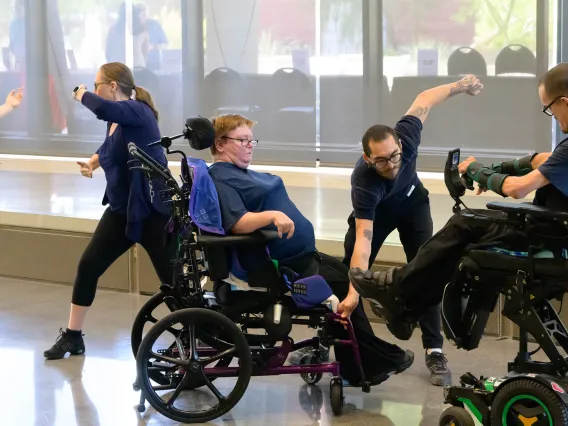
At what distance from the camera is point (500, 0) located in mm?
5246

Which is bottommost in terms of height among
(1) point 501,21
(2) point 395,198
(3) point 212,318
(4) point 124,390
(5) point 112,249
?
(4) point 124,390

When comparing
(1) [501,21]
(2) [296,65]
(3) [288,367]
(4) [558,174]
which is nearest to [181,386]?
(3) [288,367]

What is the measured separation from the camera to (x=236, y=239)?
3.34 meters

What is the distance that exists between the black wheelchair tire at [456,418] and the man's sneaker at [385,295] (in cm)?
36

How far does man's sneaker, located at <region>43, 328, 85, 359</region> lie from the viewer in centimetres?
432

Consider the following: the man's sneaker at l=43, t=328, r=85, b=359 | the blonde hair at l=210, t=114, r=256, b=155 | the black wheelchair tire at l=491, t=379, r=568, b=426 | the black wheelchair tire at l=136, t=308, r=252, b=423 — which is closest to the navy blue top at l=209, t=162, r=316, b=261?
the blonde hair at l=210, t=114, r=256, b=155

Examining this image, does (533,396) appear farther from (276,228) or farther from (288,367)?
(276,228)

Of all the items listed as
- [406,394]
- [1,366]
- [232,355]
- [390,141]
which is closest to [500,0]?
[390,141]

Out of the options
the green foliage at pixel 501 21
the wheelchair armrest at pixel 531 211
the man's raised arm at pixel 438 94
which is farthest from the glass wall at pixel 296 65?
the wheelchair armrest at pixel 531 211

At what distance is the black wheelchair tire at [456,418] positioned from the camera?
3023mm

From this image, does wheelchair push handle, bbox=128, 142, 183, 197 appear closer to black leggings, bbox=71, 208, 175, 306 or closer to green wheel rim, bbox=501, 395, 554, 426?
black leggings, bbox=71, 208, 175, 306

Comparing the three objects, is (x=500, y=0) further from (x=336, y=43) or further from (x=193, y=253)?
(x=193, y=253)

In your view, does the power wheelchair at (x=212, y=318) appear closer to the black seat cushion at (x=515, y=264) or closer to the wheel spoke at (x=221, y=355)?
the wheel spoke at (x=221, y=355)

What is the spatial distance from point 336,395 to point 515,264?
3.05 ft
